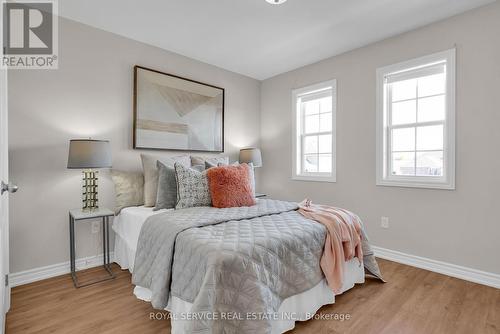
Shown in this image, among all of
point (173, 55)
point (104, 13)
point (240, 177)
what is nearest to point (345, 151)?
point (240, 177)

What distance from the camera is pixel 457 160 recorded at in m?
2.54

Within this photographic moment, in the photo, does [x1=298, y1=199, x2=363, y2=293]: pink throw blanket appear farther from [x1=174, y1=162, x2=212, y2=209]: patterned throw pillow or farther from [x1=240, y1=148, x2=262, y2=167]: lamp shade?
[x1=240, y1=148, x2=262, y2=167]: lamp shade

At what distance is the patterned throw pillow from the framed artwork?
2.99 feet

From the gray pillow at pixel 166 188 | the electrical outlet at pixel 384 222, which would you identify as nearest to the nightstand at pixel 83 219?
the gray pillow at pixel 166 188

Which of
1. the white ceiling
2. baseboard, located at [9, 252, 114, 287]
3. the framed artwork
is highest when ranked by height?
the white ceiling

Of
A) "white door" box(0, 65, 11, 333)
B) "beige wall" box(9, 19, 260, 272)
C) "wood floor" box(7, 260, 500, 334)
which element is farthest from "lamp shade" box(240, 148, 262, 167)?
"white door" box(0, 65, 11, 333)

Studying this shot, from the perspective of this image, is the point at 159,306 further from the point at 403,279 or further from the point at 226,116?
the point at 226,116

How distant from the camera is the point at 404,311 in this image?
6.37 feet

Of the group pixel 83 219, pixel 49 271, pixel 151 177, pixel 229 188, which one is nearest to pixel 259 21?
pixel 229 188

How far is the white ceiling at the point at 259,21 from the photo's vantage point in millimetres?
2383

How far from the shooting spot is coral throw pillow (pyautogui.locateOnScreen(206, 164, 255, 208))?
2469 millimetres

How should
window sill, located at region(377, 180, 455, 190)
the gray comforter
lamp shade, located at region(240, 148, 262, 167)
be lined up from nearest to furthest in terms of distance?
the gray comforter → window sill, located at region(377, 180, 455, 190) → lamp shade, located at region(240, 148, 262, 167)

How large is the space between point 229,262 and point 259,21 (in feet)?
7.78

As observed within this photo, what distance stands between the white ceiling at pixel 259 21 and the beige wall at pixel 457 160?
0.63 feet
